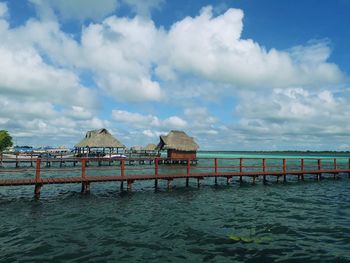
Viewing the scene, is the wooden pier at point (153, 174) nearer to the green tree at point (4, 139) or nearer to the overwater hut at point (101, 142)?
the overwater hut at point (101, 142)

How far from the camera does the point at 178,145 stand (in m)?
48.6

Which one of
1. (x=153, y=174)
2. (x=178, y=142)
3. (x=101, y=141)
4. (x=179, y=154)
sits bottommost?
(x=153, y=174)

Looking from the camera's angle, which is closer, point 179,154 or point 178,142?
point 179,154

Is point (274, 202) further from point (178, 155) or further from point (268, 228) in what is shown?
point (178, 155)

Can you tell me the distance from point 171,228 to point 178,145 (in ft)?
125

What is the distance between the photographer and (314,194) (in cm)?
1880

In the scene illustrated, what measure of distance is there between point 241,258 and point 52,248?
5.36 meters

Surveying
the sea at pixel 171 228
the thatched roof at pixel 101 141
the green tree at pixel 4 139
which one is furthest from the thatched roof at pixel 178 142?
the green tree at pixel 4 139

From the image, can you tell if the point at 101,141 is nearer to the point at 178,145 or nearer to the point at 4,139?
the point at 178,145

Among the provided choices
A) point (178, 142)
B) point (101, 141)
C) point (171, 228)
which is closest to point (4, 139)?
point (101, 141)

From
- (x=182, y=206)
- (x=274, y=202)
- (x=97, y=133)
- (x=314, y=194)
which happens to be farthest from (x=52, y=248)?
(x=97, y=133)

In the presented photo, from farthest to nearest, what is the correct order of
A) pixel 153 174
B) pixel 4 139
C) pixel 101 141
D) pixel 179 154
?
1. pixel 4 139
2. pixel 101 141
3. pixel 179 154
4. pixel 153 174

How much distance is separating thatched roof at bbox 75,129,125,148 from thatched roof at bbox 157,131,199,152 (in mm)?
7837

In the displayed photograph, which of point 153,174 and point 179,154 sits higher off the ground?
point 179,154
